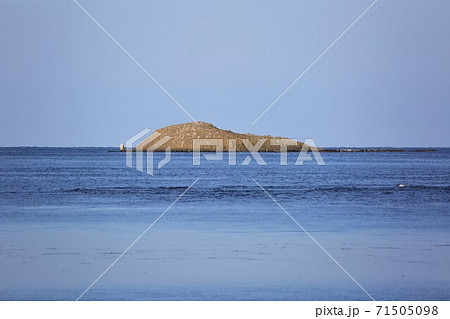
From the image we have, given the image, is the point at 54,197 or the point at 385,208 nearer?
the point at 385,208

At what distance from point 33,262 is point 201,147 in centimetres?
18013

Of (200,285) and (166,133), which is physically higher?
(166,133)

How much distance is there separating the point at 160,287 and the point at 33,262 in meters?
3.32

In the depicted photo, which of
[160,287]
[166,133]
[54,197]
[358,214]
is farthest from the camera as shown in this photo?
[166,133]

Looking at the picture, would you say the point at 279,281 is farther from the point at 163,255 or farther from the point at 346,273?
the point at 163,255

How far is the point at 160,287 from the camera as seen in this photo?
12.3 m

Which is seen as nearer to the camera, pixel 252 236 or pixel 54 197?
pixel 252 236

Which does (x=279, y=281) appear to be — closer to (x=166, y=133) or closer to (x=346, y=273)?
(x=346, y=273)

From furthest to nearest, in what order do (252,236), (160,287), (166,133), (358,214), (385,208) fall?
(166,133) → (385,208) → (358,214) → (252,236) → (160,287)

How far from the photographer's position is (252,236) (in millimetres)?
18328
